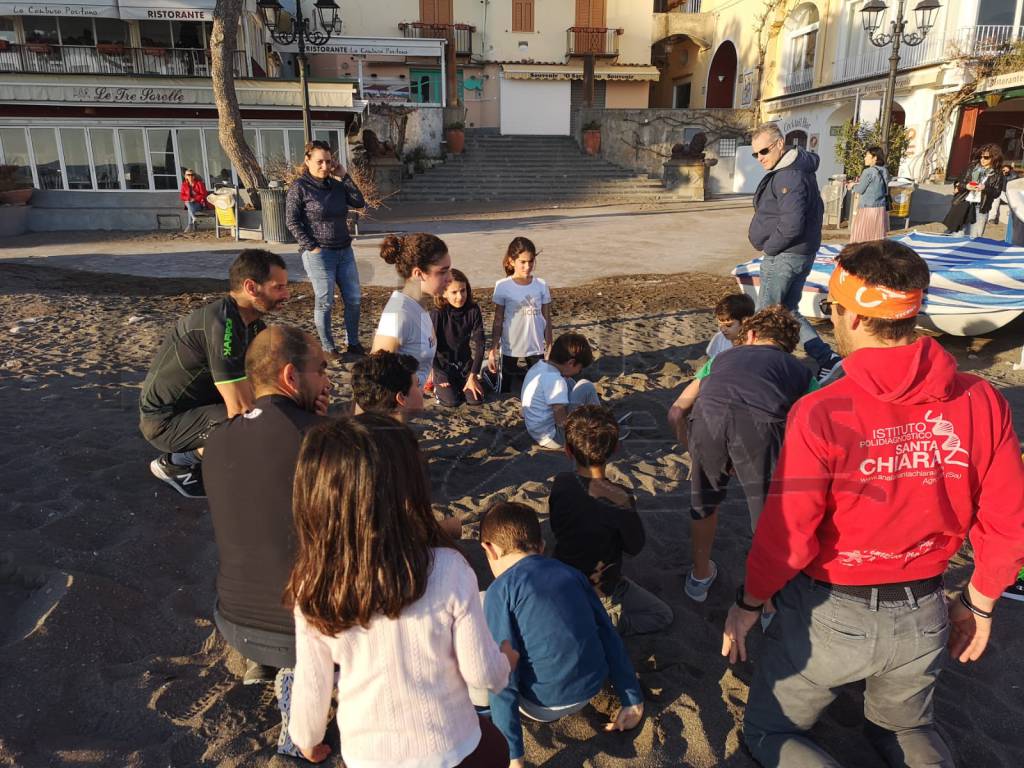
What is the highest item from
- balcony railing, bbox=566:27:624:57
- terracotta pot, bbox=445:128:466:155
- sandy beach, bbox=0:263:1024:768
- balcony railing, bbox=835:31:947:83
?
balcony railing, bbox=566:27:624:57

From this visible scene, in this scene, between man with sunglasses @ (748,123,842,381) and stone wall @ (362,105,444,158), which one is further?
stone wall @ (362,105,444,158)

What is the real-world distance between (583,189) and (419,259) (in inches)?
757

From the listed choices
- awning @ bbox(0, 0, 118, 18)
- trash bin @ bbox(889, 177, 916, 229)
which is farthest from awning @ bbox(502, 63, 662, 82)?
trash bin @ bbox(889, 177, 916, 229)

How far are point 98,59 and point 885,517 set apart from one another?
26.2 m

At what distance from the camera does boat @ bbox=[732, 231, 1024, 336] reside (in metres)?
6.53

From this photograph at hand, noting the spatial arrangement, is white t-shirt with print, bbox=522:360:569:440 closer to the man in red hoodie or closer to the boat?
the man in red hoodie

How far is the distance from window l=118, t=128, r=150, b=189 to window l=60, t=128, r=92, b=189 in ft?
2.88

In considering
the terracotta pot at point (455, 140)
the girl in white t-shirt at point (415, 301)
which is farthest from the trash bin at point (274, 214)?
the terracotta pot at point (455, 140)

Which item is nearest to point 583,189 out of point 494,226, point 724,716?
point 494,226

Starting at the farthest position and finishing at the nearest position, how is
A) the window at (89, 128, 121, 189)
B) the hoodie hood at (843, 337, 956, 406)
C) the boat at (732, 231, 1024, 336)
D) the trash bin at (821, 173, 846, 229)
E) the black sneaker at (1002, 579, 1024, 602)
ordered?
the window at (89, 128, 121, 189) → the trash bin at (821, 173, 846, 229) → the boat at (732, 231, 1024, 336) → the black sneaker at (1002, 579, 1024, 602) → the hoodie hood at (843, 337, 956, 406)

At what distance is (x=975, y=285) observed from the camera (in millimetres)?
6785

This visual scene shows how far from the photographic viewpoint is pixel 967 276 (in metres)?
6.93

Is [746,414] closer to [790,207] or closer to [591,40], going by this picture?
[790,207]

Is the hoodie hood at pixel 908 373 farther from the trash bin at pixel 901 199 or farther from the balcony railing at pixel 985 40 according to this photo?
the balcony railing at pixel 985 40
